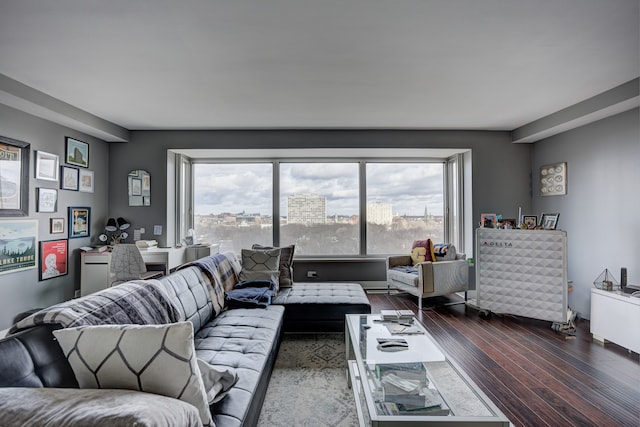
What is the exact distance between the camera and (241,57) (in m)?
2.54

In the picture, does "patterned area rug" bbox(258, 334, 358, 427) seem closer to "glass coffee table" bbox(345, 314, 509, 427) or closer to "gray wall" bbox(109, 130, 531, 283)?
"glass coffee table" bbox(345, 314, 509, 427)

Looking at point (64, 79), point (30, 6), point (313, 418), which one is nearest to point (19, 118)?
point (64, 79)

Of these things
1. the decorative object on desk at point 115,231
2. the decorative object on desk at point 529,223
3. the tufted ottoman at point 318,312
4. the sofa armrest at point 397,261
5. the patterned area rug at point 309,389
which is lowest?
the patterned area rug at point 309,389

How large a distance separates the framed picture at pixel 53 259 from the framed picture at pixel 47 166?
0.78m

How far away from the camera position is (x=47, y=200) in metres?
3.73

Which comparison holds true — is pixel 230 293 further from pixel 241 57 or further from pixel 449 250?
pixel 449 250

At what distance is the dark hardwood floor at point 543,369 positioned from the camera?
2.04 m

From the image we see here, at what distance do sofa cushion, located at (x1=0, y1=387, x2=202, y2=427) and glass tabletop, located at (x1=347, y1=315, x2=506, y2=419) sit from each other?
3.23 ft

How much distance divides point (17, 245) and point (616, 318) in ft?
19.9

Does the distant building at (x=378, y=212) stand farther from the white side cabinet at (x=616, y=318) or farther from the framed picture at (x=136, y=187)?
the framed picture at (x=136, y=187)

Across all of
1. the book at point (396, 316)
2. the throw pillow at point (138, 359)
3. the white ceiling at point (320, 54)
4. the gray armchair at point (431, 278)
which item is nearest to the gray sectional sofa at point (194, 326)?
the throw pillow at point (138, 359)

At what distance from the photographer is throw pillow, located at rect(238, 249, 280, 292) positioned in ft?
11.6

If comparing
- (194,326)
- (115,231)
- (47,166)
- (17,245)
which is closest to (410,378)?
(194,326)

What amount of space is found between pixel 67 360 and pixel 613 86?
466cm
